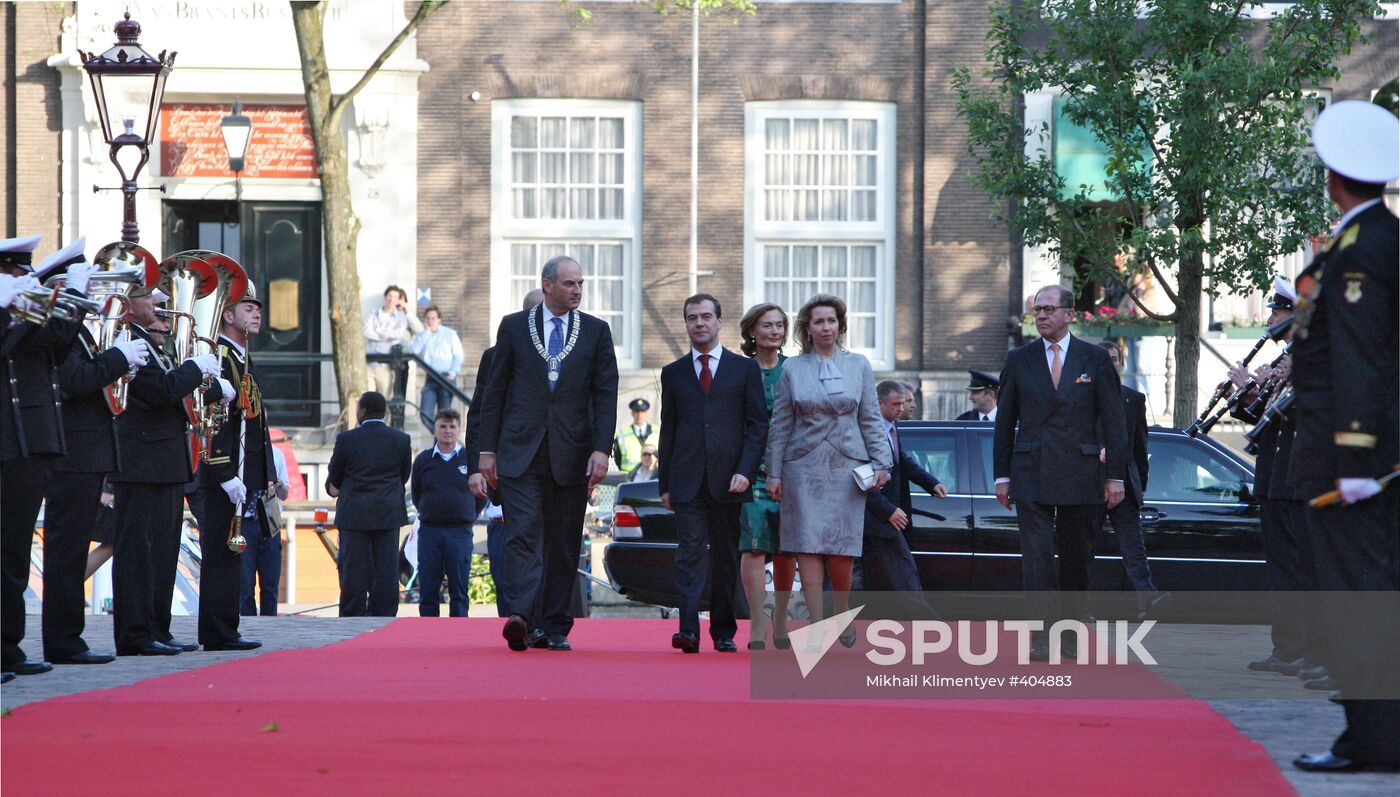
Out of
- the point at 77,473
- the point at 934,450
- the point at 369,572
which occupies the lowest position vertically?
the point at 369,572

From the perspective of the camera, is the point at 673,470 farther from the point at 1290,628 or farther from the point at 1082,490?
the point at 1290,628

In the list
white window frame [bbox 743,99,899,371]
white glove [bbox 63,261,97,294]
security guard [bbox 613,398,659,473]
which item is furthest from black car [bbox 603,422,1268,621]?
white window frame [bbox 743,99,899,371]

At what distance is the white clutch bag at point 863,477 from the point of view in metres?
9.67

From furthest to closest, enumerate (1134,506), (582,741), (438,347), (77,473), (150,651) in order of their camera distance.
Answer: (438,347) < (1134,506) < (150,651) < (77,473) < (582,741)

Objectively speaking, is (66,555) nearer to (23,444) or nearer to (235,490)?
(23,444)

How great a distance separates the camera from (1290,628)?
9742 millimetres

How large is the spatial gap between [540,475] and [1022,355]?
2.63 meters

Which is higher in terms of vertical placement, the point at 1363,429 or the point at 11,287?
the point at 11,287

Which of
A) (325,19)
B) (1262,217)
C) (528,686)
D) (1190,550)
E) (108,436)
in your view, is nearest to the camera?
(528,686)

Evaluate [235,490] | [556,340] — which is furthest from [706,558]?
[235,490]

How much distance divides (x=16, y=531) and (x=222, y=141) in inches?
640

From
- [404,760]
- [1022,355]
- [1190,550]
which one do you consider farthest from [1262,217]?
[404,760]

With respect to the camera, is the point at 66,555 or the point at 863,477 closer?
the point at 66,555

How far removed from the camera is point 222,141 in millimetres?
23859
